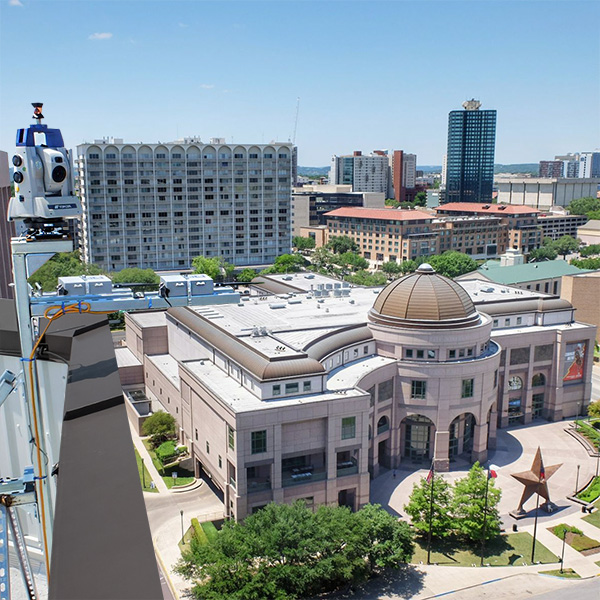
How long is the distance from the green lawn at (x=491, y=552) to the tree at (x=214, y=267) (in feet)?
228

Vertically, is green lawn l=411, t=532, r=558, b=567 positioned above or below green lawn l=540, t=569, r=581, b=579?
below

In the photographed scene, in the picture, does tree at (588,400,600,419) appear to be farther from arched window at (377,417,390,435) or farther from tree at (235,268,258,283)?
tree at (235,268,258,283)

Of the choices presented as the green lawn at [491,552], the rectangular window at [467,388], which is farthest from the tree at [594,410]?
the green lawn at [491,552]

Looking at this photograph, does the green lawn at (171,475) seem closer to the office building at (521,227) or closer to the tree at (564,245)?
the office building at (521,227)

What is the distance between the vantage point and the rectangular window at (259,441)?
4200cm

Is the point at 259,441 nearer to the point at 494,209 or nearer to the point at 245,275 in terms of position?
the point at 245,275

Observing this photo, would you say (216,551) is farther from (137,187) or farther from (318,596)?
(137,187)

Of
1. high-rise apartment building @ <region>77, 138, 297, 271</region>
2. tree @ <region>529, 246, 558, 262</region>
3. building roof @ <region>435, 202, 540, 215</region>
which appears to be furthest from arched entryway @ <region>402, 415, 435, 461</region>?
building roof @ <region>435, 202, 540, 215</region>

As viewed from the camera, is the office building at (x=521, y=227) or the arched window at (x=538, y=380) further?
the office building at (x=521, y=227)

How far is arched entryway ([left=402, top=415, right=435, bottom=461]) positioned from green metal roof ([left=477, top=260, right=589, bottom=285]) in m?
46.8

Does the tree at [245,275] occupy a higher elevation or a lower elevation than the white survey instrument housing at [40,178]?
lower

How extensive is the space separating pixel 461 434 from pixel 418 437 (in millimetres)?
3898

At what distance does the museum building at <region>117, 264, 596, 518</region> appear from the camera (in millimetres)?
43531

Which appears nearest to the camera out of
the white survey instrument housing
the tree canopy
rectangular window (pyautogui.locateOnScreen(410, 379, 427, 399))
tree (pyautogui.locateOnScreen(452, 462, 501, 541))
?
the white survey instrument housing
